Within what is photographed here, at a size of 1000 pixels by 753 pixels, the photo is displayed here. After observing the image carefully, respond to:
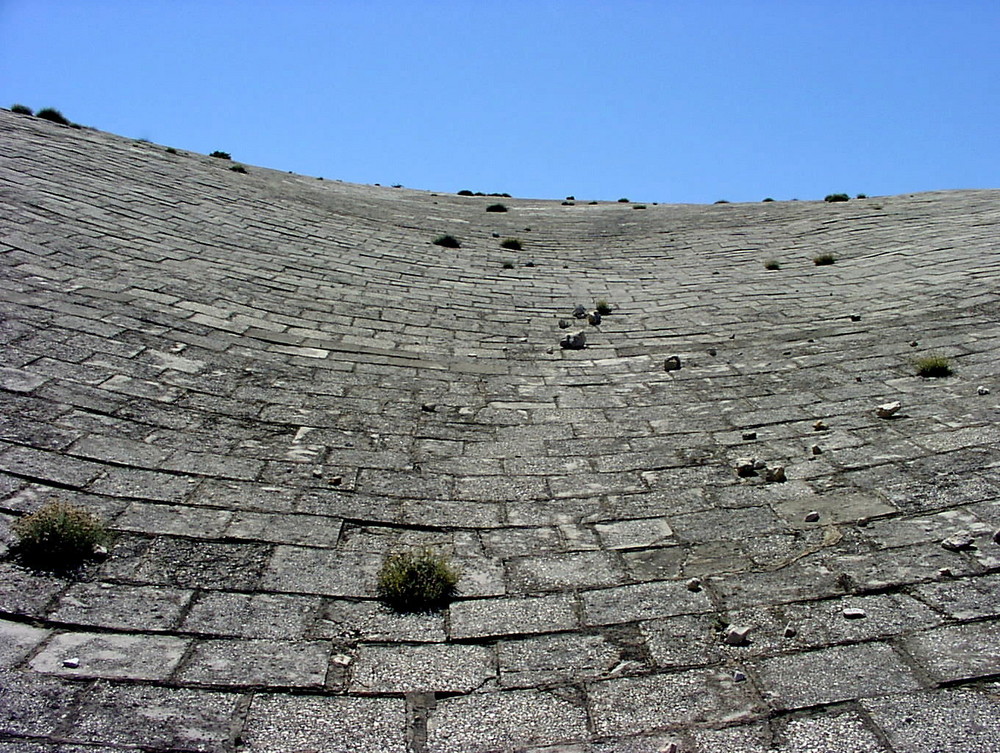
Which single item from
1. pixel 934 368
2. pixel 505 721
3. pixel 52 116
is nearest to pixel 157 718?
pixel 505 721

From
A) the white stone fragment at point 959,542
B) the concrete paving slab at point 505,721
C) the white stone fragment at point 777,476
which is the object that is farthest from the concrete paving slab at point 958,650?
the white stone fragment at point 777,476

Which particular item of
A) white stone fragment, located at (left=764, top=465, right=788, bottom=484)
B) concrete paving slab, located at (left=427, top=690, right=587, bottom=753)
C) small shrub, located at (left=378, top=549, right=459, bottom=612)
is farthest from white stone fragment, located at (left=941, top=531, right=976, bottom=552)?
small shrub, located at (left=378, top=549, right=459, bottom=612)

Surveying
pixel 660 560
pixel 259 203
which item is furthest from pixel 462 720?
pixel 259 203

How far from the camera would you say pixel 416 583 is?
353 centimetres

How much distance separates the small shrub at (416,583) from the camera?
3.49 meters

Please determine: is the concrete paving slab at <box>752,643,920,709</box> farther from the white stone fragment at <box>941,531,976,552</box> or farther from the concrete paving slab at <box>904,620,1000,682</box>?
the white stone fragment at <box>941,531,976,552</box>

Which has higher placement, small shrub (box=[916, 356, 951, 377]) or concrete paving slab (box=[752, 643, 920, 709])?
small shrub (box=[916, 356, 951, 377])

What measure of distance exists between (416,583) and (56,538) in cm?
159

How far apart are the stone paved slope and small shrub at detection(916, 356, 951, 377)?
9 centimetres

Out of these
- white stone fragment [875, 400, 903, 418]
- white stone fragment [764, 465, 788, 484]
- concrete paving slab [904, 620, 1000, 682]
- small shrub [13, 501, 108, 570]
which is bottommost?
concrete paving slab [904, 620, 1000, 682]

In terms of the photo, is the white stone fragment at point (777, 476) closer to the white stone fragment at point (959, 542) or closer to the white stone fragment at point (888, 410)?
the white stone fragment at point (959, 542)

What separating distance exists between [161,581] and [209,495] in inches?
32.4

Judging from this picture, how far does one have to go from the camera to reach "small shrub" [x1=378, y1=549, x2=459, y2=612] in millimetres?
3494

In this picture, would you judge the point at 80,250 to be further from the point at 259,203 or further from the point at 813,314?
the point at 813,314
